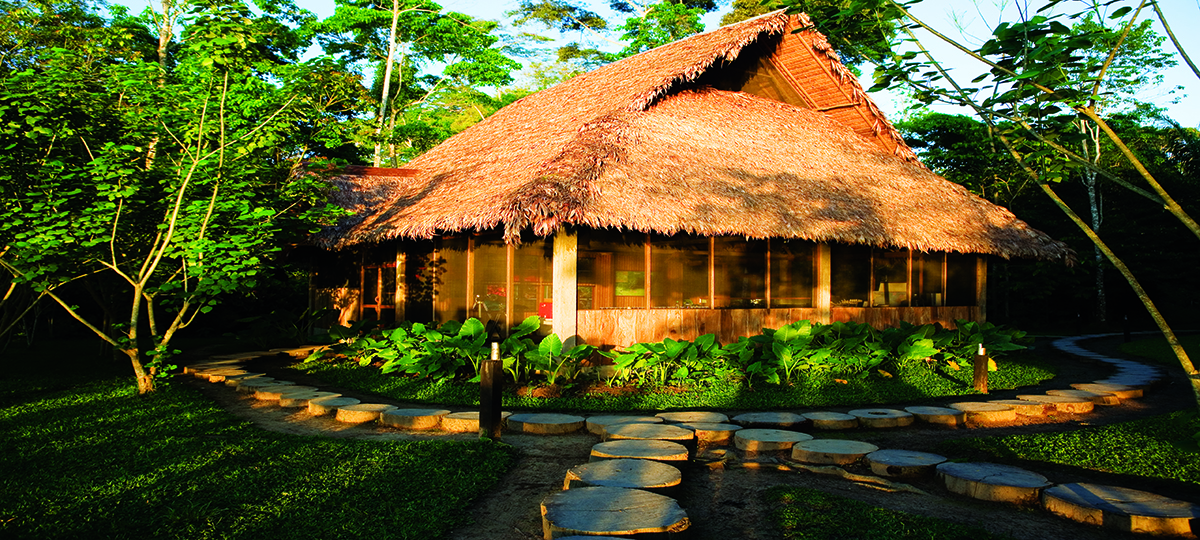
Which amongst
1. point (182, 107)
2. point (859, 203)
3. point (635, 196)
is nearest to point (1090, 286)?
point (859, 203)

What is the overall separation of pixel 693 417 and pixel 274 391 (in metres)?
4.49

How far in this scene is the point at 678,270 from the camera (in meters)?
9.57

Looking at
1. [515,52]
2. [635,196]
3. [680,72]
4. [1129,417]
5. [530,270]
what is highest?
[515,52]

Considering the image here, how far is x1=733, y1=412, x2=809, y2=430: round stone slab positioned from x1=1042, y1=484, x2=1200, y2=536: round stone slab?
7.25 feet

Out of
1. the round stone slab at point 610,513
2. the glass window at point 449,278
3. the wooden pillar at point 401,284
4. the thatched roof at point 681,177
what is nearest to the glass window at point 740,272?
the thatched roof at point 681,177

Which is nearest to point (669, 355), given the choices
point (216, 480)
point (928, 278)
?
point (216, 480)

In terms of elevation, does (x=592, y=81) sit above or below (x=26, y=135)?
above

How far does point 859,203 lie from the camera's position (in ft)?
34.6

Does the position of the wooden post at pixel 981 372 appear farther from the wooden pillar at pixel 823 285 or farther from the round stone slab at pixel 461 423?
the round stone slab at pixel 461 423

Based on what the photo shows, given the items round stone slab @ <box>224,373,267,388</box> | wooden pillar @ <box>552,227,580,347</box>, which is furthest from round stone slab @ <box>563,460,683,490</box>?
round stone slab @ <box>224,373,267,388</box>

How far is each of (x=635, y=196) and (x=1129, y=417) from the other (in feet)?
18.0

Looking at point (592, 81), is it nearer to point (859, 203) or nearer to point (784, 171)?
point (784, 171)

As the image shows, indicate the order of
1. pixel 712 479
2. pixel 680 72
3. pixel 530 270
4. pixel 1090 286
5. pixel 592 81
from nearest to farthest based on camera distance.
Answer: pixel 712 479 → pixel 530 270 → pixel 680 72 → pixel 592 81 → pixel 1090 286

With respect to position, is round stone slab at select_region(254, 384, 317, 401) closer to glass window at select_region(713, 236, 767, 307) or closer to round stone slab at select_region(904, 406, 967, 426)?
glass window at select_region(713, 236, 767, 307)
